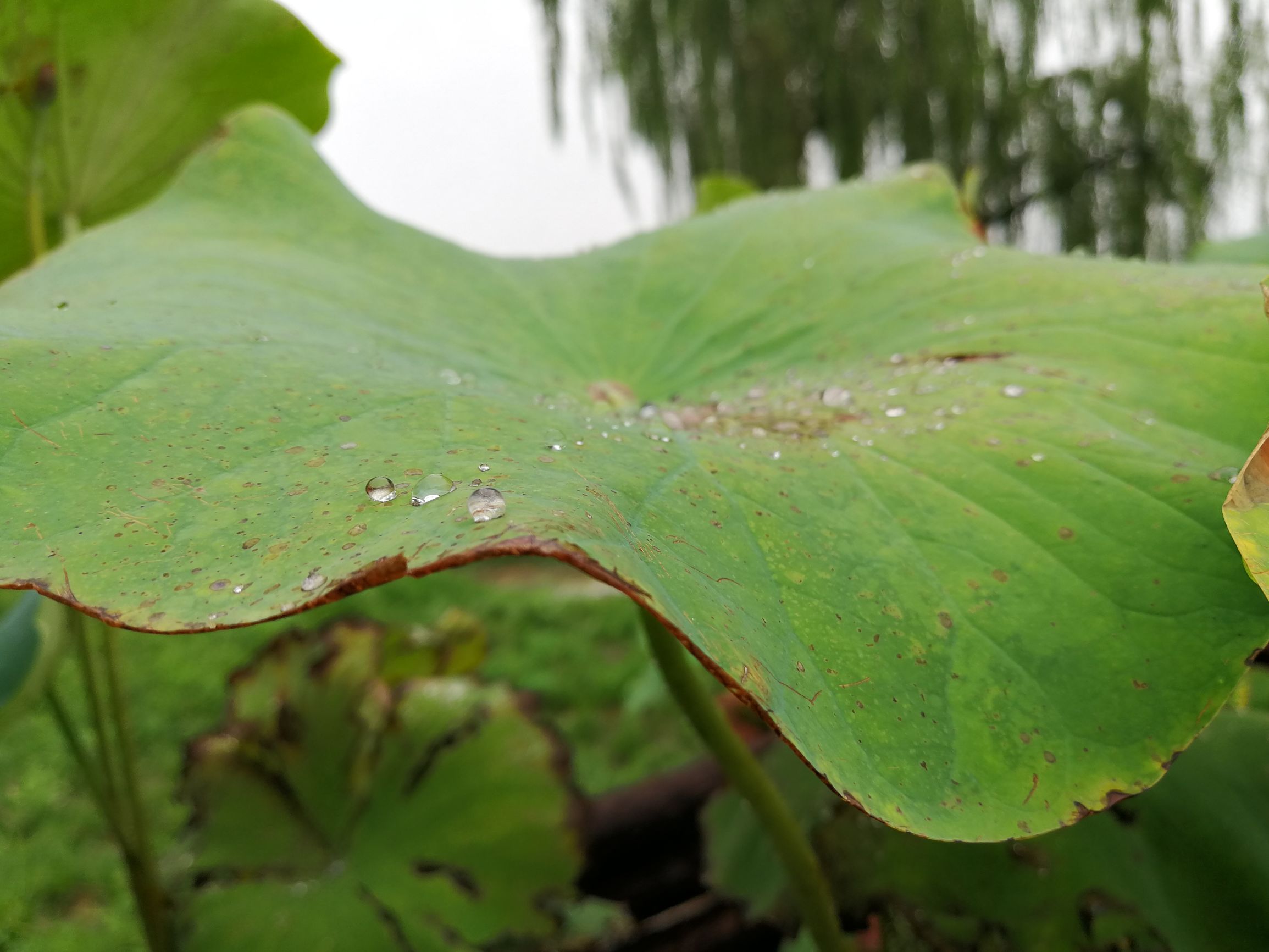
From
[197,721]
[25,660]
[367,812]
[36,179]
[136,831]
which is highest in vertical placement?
[36,179]

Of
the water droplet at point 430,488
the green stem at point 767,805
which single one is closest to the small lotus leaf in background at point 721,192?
the green stem at point 767,805

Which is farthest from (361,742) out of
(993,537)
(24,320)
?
(993,537)

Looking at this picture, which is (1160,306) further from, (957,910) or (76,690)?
(76,690)

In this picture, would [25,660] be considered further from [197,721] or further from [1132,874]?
[197,721]

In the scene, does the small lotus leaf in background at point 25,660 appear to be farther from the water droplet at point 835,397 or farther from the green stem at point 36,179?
the water droplet at point 835,397

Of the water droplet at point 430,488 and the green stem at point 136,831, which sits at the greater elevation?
the water droplet at point 430,488

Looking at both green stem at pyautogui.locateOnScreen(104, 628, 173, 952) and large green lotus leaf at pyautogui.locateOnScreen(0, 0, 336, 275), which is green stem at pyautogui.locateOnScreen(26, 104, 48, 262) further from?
green stem at pyautogui.locateOnScreen(104, 628, 173, 952)

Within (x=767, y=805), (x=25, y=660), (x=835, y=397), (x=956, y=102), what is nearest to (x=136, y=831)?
(x=25, y=660)
